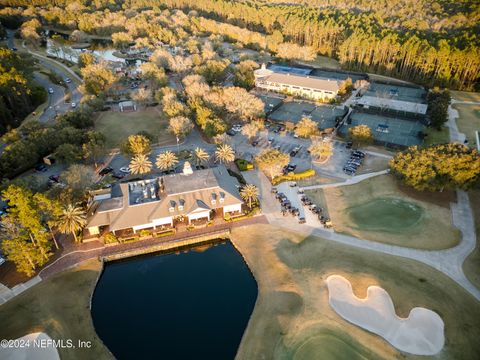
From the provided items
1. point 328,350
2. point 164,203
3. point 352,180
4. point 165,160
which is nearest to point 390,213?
point 352,180

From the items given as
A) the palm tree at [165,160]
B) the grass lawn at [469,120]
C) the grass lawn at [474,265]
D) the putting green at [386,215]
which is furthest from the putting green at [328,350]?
the grass lawn at [469,120]

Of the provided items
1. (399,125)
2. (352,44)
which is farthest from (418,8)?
(399,125)

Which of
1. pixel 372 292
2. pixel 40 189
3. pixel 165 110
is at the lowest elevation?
pixel 372 292

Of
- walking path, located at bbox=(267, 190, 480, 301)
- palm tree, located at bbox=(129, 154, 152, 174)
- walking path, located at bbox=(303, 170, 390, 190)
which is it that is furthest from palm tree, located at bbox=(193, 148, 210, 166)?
walking path, located at bbox=(303, 170, 390, 190)

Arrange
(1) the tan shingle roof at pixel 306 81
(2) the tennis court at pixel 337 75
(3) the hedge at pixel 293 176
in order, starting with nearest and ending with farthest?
(3) the hedge at pixel 293 176
(1) the tan shingle roof at pixel 306 81
(2) the tennis court at pixel 337 75

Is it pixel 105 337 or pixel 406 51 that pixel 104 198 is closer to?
pixel 105 337

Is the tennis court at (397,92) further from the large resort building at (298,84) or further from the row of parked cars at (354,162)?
the row of parked cars at (354,162)
